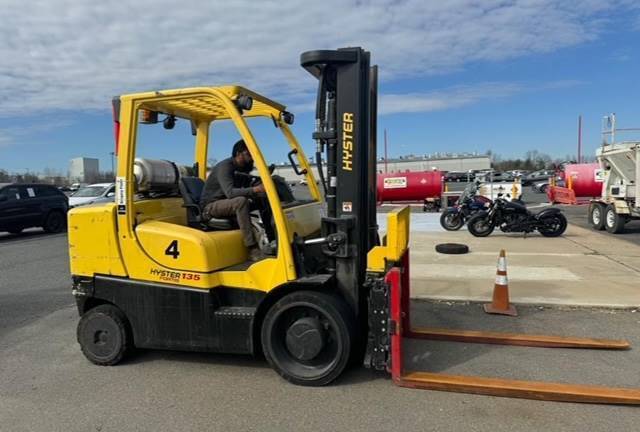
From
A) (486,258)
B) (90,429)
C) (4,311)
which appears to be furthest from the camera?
(486,258)

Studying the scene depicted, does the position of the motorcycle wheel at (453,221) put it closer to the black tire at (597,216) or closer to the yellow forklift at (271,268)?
→ the black tire at (597,216)

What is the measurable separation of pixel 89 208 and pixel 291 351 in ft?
7.58

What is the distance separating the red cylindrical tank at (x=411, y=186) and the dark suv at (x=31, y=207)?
49.1ft

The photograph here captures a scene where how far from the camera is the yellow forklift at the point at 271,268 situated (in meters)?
4.15

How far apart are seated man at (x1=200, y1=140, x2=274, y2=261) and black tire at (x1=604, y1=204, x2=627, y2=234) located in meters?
13.4

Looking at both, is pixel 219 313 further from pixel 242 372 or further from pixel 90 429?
pixel 90 429

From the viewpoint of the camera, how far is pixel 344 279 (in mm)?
4391

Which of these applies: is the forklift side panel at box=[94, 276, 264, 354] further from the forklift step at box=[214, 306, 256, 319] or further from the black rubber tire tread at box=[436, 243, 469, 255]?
the black rubber tire tread at box=[436, 243, 469, 255]

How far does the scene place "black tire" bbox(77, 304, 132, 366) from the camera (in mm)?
4711

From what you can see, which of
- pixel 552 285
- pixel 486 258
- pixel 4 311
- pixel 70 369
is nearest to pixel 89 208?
pixel 70 369

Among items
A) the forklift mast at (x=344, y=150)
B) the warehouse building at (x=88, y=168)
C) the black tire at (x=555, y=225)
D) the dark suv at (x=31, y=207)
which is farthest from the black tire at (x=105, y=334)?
the warehouse building at (x=88, y=168)

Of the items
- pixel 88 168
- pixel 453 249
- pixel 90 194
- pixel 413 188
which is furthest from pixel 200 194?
pixel 88 168

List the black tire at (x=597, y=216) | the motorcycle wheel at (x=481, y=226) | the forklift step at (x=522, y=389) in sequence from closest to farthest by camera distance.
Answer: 1. the forklift step at (x=522, y=389)
2. the motorcycle wheel at (x=481, y=226)
3. the black tire at (x=597, y=216)

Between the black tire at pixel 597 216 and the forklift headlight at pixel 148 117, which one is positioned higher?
the forklift headlight at pixel 148 117
